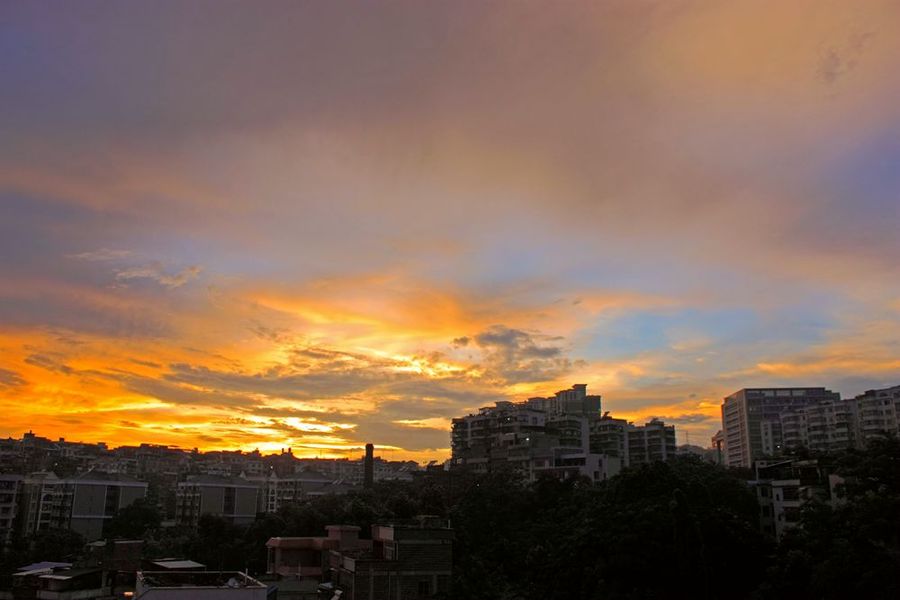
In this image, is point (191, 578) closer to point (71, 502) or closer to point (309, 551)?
point (309, 551)

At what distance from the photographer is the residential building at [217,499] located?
266 ft

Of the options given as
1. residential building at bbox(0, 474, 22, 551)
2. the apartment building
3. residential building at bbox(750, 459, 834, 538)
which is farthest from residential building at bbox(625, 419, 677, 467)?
residential building at bbox(0, 474, 22, 551)

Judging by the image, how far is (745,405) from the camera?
119812mm

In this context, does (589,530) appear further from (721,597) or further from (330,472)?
(330,472)

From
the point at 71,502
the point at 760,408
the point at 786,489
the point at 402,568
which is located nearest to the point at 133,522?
the point at 71,502

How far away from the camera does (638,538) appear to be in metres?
31.0

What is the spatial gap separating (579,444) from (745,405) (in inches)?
2328

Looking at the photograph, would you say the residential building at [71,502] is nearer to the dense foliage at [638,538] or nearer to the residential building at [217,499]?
the residential building at [217,499]

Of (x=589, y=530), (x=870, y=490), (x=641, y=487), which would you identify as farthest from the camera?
(x=641, y=487)

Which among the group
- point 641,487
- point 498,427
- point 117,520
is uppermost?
point 498,427

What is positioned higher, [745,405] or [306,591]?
[745,405]

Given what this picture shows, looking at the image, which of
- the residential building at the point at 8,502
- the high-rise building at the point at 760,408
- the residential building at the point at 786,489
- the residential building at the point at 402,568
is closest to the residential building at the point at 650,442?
the residential building at the point at 786,489

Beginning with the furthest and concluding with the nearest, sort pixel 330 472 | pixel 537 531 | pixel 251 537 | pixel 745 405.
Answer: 1. pixel 330 472
2. pixel 745 405
3. pixel 251 537
4. pixel 537 531

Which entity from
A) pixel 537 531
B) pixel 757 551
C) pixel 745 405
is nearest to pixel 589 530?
pixel 757 551
